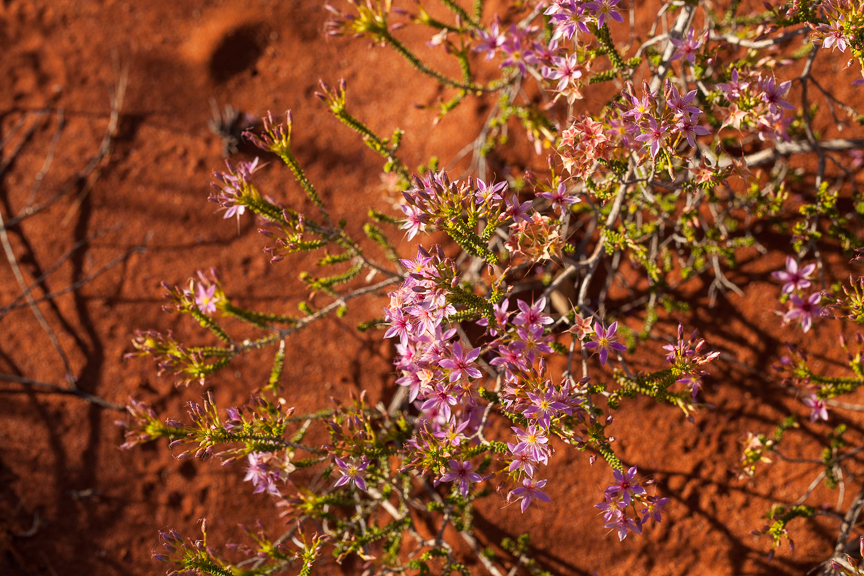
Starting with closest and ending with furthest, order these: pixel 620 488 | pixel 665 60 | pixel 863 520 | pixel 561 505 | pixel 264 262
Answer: pixel 620 488 → pixel 665 60 → pixel 863 520 → pixel 561 505 → pixel 264 262

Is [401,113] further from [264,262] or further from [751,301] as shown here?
[751,301]

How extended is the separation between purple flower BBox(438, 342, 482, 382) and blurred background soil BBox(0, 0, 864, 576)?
1.86m

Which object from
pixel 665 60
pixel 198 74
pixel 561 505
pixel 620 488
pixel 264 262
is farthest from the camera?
pixel 198 74

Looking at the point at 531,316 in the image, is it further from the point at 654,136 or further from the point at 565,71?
the point at 565,71

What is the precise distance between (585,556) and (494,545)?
638 mm

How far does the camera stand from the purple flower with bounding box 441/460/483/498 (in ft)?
8.13

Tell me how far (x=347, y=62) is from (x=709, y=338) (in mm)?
3589

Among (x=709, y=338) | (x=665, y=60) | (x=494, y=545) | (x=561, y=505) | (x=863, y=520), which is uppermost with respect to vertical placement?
(x=665, y=60)

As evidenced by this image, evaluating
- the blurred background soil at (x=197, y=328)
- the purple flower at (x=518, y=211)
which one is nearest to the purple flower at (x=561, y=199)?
the purple flower at (x=518, y=211)

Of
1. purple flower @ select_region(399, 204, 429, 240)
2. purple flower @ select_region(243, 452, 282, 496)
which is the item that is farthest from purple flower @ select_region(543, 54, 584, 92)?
purple flower @ select_region(243, 452, 282, 496)

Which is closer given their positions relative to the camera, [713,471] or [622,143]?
[622,143]

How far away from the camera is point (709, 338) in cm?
390

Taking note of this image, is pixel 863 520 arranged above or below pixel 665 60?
below

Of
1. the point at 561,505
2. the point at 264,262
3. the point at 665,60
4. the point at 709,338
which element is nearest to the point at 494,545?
the point at 561,505
